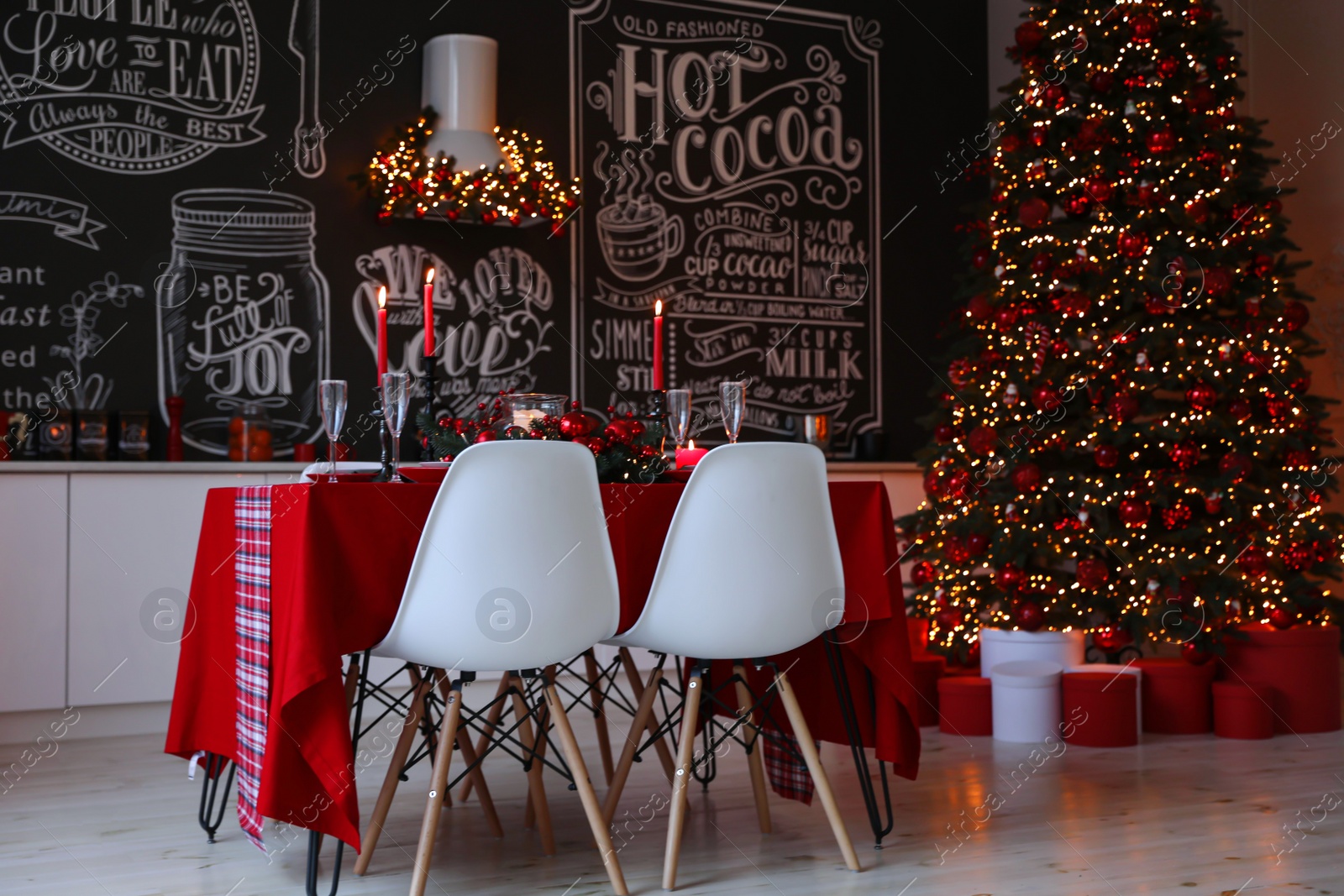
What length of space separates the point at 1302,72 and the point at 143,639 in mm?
5012

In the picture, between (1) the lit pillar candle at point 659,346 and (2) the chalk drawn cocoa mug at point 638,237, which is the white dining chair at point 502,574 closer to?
(1) the lit pillar candle at point 659,346

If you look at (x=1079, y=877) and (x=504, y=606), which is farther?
(x=1079, y=877)

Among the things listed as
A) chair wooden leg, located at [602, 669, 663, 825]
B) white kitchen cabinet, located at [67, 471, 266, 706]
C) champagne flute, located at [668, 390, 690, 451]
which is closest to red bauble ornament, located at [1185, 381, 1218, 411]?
champagne flute, located at [668, 390, 690, 451]

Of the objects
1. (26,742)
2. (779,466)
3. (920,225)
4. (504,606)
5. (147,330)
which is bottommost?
(26,742)

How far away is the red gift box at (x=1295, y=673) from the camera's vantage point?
385 cm

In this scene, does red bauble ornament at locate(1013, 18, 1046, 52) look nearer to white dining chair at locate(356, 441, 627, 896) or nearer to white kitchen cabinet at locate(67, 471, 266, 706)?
white dining chair at locate(356, 441, 627, 896)

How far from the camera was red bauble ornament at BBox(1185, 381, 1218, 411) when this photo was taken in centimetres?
394

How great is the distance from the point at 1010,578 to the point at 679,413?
1693 mm

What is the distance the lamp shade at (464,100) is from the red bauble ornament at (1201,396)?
2.54 m

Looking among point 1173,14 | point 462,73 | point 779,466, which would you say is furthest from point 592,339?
point 779,466

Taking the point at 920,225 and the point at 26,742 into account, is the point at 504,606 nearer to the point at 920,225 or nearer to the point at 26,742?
the point at 26,742

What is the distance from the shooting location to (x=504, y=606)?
2166mm

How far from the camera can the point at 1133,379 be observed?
3994 mm

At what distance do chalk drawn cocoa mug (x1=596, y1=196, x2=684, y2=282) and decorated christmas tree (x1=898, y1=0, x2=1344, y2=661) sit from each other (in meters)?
1.46
